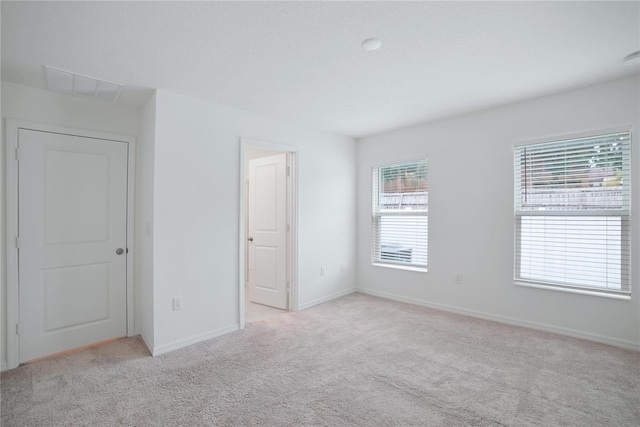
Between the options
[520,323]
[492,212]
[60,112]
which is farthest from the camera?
[492,212]

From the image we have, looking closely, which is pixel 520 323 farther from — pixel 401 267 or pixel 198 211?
pixel 198 211

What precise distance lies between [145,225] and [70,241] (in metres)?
0.65

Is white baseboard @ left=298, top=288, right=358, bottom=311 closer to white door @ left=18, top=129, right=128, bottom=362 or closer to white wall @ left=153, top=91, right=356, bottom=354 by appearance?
white wall @ left=153, top=91, right=356, bottom=354

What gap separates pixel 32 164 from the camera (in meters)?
2.79

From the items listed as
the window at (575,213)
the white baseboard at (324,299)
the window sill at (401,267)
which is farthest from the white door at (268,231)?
the window at (575,213)

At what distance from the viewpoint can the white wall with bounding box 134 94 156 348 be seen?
9.80 feet

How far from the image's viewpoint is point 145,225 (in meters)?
3.17

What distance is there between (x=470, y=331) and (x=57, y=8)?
421cm

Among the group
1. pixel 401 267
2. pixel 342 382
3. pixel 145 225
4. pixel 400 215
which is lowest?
pixel 342 382

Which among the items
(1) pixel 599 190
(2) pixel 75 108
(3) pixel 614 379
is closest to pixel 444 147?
(1) pixel 599 190

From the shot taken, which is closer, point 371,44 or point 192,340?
point 371,44

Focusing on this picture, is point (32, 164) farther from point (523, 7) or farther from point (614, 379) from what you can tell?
point (614, 379)

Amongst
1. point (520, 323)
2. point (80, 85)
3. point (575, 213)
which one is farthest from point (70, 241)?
point (575, 213)

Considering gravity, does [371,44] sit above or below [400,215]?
above
